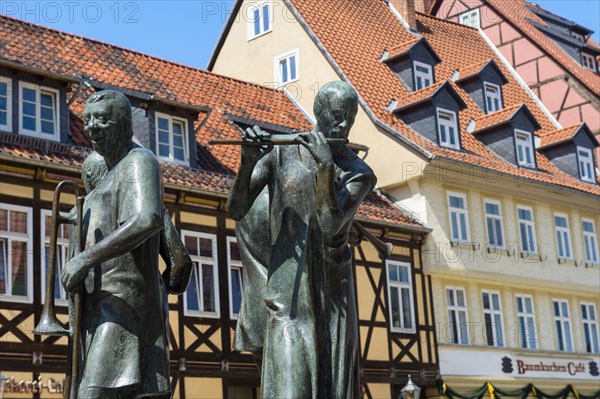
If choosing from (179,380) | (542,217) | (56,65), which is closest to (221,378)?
(179,380)

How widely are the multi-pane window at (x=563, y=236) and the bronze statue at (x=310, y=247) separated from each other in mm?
24197

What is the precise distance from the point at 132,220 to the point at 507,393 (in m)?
22.2

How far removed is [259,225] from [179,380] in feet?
46.7

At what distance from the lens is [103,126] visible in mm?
5180

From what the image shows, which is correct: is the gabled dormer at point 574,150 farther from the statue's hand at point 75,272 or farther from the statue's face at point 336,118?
the statue's hand at point 75,272

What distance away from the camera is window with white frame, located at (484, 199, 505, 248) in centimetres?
2727

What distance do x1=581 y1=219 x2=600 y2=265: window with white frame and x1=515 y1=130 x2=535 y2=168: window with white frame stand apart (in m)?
2.43

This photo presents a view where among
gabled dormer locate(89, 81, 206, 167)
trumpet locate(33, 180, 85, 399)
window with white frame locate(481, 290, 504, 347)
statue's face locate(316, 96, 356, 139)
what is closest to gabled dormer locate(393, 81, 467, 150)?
window with white frame locate(481, 290, 504, 347)

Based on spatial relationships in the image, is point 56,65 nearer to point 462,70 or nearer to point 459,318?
point 459,318

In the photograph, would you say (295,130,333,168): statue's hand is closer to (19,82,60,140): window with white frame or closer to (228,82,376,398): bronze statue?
(228,82,376,398): bronze statue

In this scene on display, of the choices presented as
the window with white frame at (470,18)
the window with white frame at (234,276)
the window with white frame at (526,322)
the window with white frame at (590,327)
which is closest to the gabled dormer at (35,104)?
the window with white frame at (234,276)

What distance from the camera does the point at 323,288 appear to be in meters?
5.56

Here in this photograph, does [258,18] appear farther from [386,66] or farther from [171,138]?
[171,138]

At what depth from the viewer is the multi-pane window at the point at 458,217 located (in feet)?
86.5
